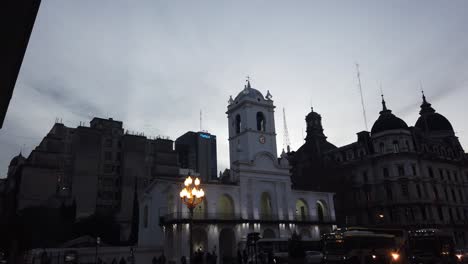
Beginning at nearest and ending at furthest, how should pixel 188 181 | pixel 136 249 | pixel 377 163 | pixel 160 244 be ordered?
pixel 188 181 → pixel 136 249 → pixel 160 244 → pixel 377 163

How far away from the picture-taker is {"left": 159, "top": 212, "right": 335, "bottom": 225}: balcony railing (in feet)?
126

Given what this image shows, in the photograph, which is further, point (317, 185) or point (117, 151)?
point (117, 151)

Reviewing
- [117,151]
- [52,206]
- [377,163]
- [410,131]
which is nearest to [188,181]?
[377,163]

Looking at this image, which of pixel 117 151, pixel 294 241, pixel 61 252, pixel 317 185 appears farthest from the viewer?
pixel 117 151

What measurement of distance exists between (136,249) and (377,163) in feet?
116

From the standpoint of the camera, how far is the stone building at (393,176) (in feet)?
170

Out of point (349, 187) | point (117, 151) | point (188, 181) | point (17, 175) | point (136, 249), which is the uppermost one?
point (117, 151)

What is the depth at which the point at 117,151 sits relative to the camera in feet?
233

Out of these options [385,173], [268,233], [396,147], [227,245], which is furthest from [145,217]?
[396,147]

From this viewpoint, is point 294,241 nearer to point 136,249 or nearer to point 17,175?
point 136,249

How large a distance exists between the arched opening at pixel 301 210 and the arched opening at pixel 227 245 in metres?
9.76

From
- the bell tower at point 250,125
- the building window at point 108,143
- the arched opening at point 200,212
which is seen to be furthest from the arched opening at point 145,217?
the building window at point 108,143

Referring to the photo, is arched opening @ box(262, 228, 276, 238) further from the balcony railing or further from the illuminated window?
the illuminated window

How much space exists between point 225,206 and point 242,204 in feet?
7.85
